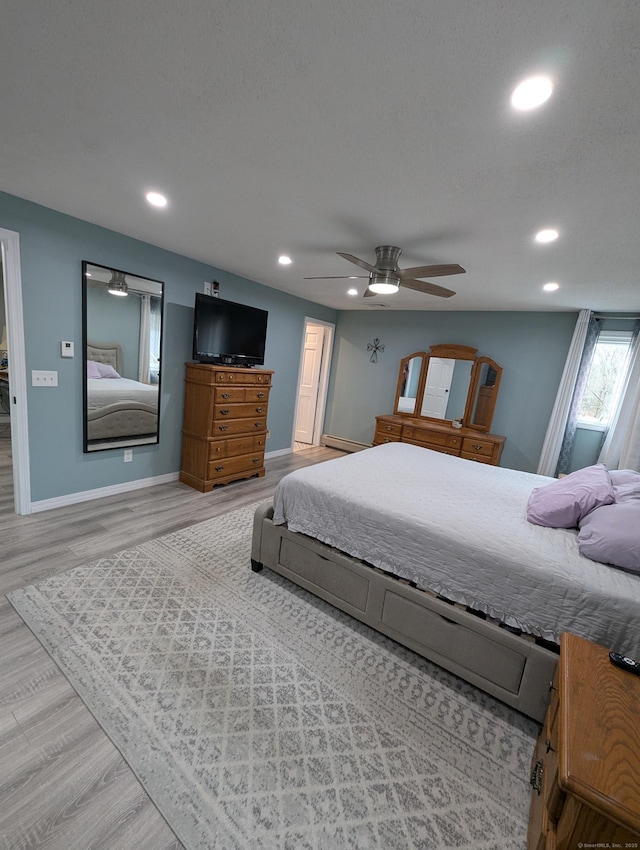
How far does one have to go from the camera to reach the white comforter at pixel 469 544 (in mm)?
1470

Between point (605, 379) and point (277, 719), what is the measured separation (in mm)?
4589

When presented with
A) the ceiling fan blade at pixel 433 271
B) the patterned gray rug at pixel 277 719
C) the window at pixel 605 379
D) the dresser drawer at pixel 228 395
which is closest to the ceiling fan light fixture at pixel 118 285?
the dresser drawer at pixel 228 395

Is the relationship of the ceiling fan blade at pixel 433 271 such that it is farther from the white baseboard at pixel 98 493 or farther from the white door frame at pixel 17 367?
the white baseboard at pixel 98 493

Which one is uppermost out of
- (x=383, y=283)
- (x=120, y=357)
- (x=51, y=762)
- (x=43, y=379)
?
(x=383, y=283)

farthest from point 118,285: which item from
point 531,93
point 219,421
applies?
point 531,93

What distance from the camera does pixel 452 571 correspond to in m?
1.76

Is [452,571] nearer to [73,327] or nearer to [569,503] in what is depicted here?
[569,503]

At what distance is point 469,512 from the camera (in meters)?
2.06

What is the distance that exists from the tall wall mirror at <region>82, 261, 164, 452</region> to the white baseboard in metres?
0.42

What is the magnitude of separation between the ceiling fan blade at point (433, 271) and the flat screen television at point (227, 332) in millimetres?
2086

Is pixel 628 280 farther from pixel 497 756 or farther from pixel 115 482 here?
pixel 115 482

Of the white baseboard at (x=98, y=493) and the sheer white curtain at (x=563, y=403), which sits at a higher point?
the sheer white curtain at (x=563, y=403)

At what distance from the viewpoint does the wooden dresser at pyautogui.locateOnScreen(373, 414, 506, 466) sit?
171 inches

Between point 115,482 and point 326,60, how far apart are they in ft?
11.8
